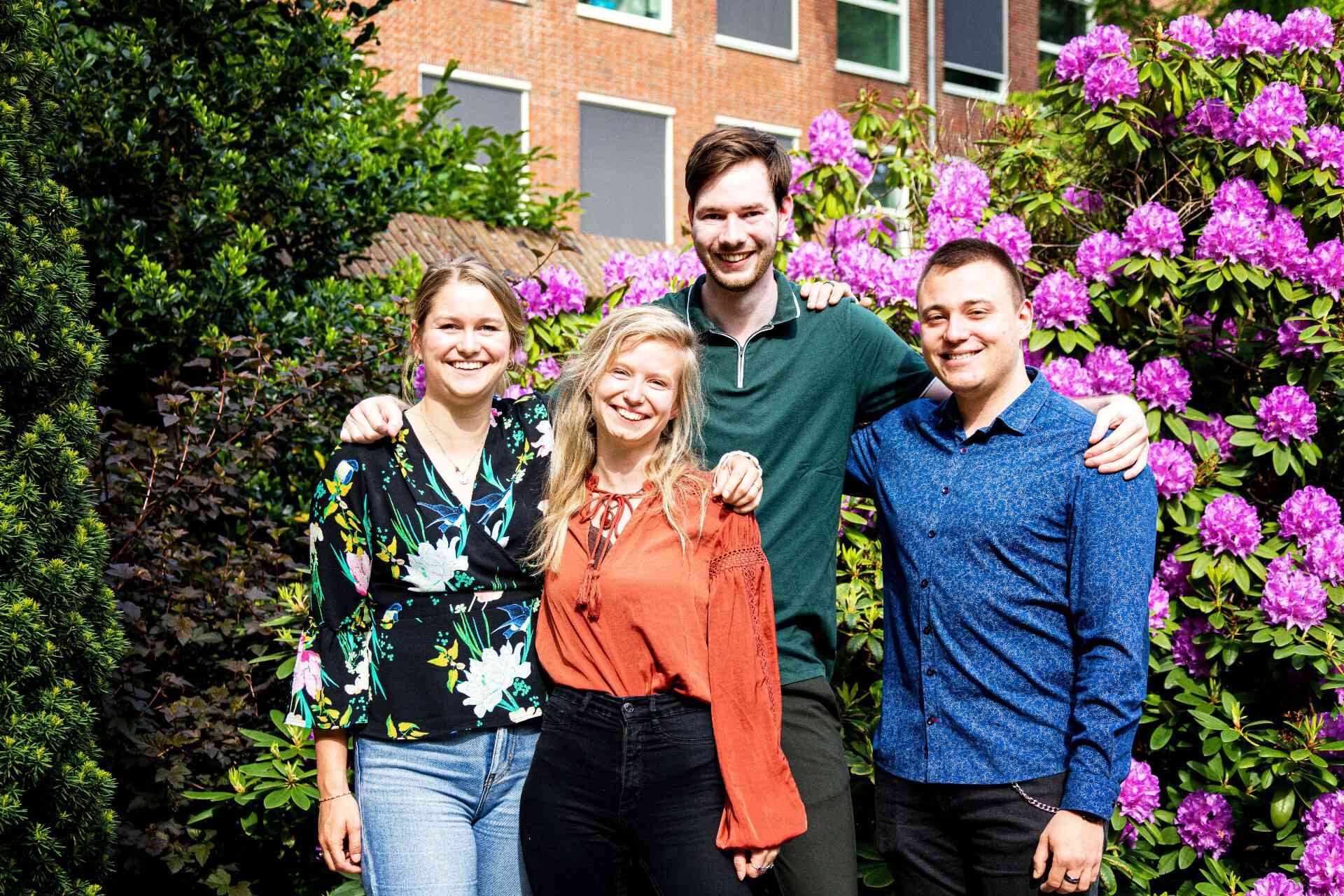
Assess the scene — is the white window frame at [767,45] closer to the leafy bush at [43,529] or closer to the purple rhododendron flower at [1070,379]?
the purple rhododendron flower at [1070,379]

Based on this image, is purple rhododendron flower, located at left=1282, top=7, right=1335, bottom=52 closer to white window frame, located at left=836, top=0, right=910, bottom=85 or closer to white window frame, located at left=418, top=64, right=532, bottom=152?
white window frame, located at left=418, top=64, right=532, bottom=152

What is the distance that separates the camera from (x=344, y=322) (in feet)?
17.5

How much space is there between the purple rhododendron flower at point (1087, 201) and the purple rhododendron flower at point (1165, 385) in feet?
2.68

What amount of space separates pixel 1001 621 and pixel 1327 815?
143 centimetres

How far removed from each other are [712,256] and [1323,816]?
2166mm

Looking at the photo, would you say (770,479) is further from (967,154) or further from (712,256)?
(967,154)

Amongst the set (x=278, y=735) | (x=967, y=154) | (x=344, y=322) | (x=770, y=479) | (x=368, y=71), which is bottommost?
(x=278, y=735)

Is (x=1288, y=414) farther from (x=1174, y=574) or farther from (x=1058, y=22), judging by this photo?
(x=1058, y=22)

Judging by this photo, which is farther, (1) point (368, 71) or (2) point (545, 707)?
(1) point (368, 71)

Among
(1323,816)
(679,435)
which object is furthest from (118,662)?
(1323,816)

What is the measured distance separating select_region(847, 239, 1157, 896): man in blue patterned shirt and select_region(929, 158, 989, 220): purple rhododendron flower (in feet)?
5.19

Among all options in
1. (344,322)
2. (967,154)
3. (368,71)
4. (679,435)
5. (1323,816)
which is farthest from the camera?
(368,71)

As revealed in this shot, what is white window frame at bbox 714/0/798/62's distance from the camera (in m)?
17.2

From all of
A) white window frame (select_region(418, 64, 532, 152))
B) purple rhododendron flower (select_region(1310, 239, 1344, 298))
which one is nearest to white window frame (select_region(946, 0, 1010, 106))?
white window frame (select_region(418, 64, 532, 152))
